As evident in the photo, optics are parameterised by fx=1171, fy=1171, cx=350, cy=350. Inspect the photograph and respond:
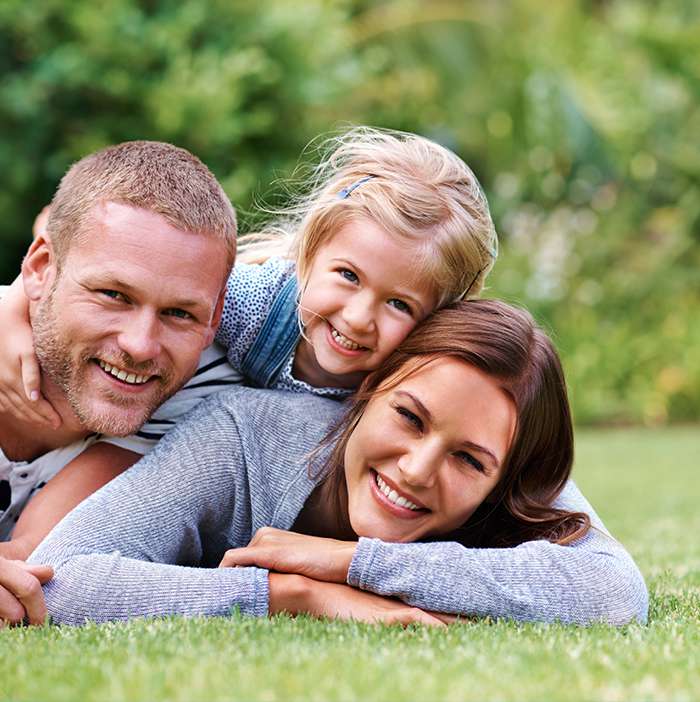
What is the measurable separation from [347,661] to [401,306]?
193cm

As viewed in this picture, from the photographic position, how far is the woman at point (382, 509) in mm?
3562

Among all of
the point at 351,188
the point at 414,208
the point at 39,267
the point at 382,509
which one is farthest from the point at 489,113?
the point at 382,509

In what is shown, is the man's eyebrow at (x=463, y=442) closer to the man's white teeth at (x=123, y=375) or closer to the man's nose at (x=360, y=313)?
the man's nose at (x=360, y=313)

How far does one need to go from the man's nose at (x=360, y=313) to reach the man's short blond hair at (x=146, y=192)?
478 mm

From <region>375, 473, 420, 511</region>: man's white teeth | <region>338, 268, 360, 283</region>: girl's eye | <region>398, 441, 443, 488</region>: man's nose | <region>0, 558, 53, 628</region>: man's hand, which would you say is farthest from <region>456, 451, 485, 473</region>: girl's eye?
<region>0, 558, 53, 628</region>: man's hand

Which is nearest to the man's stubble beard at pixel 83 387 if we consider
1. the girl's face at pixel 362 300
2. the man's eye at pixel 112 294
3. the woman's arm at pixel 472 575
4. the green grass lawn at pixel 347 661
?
the man's eye at pixel 112 294

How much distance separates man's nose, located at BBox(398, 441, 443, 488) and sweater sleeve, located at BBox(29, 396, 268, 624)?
0.57m

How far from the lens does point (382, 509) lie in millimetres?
3916

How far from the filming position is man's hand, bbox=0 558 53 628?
350cm

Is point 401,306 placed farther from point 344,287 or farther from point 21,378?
point 21,378

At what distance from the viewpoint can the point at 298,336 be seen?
15.4 feet

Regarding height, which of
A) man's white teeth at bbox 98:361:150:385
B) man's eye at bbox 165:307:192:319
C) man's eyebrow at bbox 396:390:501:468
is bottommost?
man's white teeth at bbox 98:361:150:385

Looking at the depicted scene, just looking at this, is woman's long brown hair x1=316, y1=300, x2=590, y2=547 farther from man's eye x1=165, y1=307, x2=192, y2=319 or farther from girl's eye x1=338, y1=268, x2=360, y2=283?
man's eye x1=165, y1=307, x2=192, y2=319

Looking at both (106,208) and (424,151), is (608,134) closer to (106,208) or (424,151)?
(424,151)
